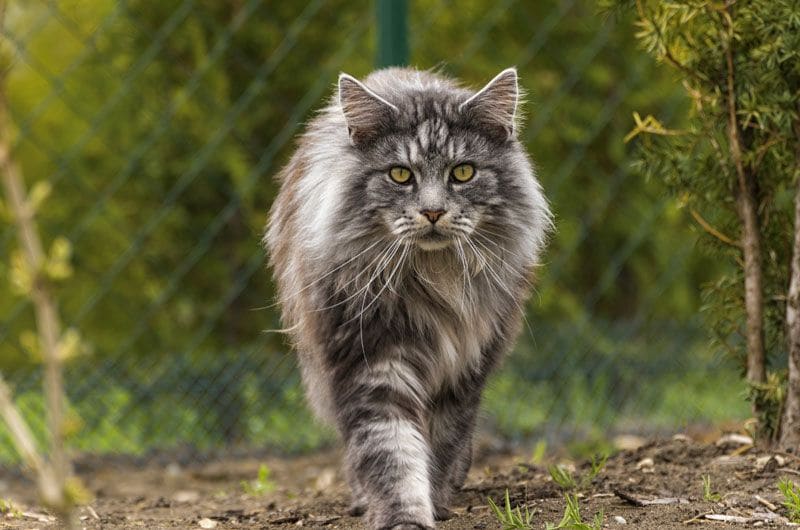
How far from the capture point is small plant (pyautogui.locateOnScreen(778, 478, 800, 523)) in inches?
125

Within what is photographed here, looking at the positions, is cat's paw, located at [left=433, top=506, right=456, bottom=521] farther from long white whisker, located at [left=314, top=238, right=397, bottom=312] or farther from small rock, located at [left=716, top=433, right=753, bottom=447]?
small rock, located at [left=716, top=433, right=753, bottom=447]

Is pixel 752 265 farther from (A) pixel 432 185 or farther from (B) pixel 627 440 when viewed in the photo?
(B) pixel 627 440

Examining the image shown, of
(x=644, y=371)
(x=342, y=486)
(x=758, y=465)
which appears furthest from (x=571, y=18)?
(x=758, y=465)

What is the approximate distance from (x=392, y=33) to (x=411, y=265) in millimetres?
2189

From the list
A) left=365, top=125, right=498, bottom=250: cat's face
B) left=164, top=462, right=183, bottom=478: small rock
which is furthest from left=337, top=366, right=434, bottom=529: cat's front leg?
left=164, top=462, right=183, bottom=478: small rock

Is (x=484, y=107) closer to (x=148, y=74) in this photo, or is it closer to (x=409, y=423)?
(x=409, y=423)

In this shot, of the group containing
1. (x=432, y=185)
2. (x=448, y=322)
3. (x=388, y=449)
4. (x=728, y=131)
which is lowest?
(x=388, y=449)

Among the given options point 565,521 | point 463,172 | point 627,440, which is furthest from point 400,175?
point 627,440

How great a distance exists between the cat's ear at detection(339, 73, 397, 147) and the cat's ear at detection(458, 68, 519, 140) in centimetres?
26

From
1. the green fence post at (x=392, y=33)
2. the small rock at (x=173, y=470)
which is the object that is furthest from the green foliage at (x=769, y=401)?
the small rock at (x=173, y=470)

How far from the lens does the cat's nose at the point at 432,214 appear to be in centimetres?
346

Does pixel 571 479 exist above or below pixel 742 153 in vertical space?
below

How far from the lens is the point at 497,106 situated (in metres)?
3.78

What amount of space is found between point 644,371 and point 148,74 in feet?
11.1
